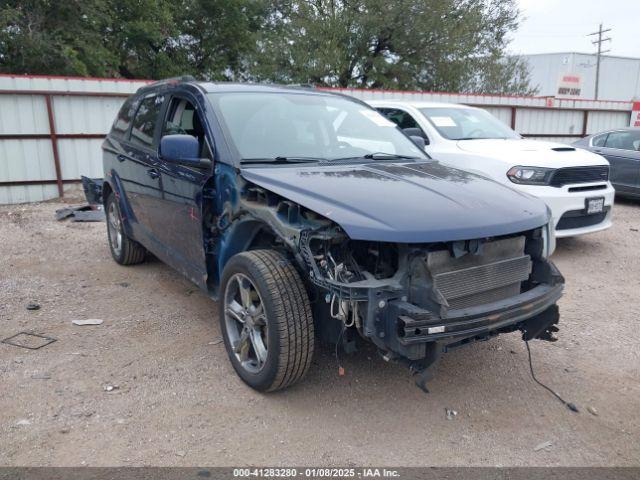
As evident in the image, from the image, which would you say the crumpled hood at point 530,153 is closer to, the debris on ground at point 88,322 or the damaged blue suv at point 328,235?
the damaged blue suv at point 328,235

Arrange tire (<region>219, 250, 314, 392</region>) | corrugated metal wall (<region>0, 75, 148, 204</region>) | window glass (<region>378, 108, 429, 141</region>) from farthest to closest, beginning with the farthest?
1. corrugated metal wall (<region>0, 75, 148, 204</region>)
2. window glass (<region>378, 108, 429, 141</region>)
3. tire (<region>219, 250, 314, 392</region>)

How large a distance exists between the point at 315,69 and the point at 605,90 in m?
Result: 38.2

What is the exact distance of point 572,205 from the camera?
6246mm

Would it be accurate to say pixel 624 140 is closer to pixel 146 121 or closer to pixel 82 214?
pixel 146 121

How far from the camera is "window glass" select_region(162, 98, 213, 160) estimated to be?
4040 mm

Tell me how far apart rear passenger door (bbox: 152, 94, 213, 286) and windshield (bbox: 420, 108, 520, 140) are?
13.4 ft

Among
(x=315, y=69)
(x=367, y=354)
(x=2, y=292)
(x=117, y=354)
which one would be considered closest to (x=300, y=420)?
(x=367, y=354)

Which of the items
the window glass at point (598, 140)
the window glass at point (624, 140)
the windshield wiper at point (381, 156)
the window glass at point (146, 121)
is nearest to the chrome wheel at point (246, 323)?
the windshield wiper at point (381, 156)

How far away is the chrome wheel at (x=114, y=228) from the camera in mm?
5902

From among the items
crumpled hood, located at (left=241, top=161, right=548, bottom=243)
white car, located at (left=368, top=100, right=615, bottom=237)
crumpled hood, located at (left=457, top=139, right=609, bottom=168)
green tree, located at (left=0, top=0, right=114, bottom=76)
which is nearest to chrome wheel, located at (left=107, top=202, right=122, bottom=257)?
crumpled hood, located at (left=241, top=161, right=548, bottom=243)

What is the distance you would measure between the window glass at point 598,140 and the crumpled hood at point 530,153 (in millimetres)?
4004

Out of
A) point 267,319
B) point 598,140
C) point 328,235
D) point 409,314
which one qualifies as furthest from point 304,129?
point 598,140

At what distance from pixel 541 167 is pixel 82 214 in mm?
6982

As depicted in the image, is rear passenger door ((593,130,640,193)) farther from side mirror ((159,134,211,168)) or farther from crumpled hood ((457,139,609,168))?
side mirror ((159,134,211,168))
